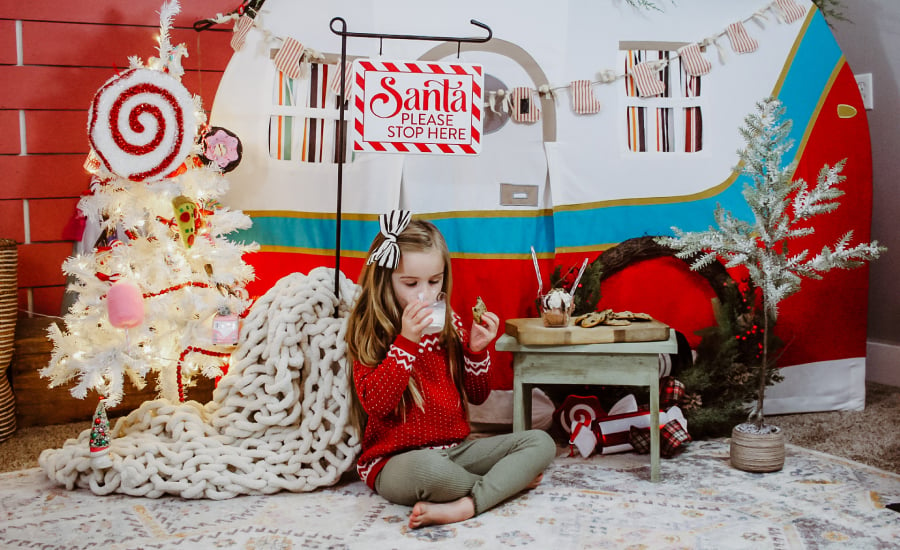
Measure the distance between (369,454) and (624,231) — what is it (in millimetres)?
1424

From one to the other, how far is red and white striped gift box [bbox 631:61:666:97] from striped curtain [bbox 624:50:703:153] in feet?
0.08

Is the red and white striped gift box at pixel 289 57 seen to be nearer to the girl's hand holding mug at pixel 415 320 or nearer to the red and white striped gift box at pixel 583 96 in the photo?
the red and white striped gift box at pixel 583 96

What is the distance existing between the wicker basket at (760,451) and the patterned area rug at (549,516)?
0.04m

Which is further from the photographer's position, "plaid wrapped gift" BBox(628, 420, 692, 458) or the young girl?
"plaid wrapped gift" BBox(628, 420, 692, 458)

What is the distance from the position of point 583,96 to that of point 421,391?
1.42 meters

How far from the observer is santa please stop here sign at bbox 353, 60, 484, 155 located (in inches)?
102

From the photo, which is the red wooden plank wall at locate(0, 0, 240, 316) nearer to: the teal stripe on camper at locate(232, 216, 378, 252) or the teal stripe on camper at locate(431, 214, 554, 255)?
the teal stripe on camper at locate(232, 216, 378, 252)

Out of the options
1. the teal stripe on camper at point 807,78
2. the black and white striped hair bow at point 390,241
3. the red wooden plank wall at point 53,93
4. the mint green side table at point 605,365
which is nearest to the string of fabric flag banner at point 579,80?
the teal stripe on camper at point 807,78

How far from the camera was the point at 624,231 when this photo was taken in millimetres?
3061

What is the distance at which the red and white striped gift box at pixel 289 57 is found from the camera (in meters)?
2.95

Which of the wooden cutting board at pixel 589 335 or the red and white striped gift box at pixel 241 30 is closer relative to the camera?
the wooden cutting board at pixel 589 335

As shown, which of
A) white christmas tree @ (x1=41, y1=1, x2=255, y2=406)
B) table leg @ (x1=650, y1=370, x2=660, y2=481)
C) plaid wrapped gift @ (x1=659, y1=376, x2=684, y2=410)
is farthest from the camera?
plaid wrapped gift @ (x1=659, y1=376, x2=684, y2=410)

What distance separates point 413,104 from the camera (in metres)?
2.61

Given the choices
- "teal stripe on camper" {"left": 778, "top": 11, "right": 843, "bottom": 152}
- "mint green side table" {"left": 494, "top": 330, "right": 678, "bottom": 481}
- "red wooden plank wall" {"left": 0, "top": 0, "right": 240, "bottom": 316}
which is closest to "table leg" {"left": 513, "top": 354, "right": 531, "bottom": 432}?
"mint green side table" {"left": 494, "top": 330, "right": 678, "bottom": 481}
